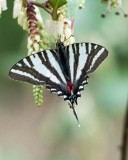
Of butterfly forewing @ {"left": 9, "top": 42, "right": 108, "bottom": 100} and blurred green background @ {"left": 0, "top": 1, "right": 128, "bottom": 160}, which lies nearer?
butterfly forewing @ {"left": 9, "top": 42, "right": 108, "bottom": 100}

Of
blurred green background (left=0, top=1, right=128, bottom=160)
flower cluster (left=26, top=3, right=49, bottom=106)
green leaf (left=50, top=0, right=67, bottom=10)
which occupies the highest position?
green leaf (left=50, top=0, right=67, bottom=10)

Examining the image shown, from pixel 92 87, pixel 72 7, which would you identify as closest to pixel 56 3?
pixel 72 7

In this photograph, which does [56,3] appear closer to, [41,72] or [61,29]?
[61,29]

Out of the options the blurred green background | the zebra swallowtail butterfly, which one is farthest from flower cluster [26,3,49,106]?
the blurred green background

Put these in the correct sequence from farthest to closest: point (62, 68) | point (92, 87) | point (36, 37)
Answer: point (92, 87) < point (62, 68) < point (36, 37)

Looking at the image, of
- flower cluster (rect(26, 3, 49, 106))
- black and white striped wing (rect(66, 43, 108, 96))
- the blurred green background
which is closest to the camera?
flower cluster (rect(26, 3, 49, 106))

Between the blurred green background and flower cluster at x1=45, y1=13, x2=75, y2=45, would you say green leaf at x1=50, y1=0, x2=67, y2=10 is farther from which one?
the blurred green background

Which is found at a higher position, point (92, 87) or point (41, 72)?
point (41, 72)

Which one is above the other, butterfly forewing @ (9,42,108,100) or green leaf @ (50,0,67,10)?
green leaf @ (50,0,67,10)
